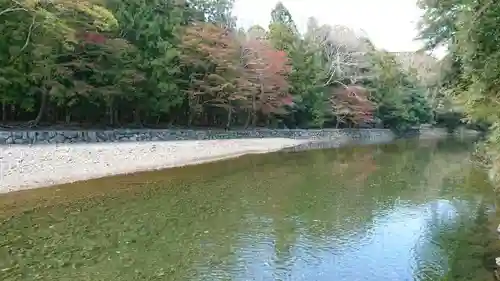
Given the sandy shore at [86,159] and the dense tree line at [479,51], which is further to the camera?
the sandy shore at [86,159]

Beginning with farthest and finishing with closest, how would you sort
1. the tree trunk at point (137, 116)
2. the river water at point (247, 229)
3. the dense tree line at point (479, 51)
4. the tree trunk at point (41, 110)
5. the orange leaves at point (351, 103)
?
the orange leaves at point (351, 103) < the tree trunk at point (137, 116) < the tree trunk at point (41, 110) < the river water at point (247, 229) < the dense tree line at point (479, 51)

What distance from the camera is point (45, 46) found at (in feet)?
65.8

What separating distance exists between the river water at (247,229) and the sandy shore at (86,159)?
915 mm

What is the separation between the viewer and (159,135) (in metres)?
26.9

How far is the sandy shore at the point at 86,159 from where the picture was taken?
14.2 meters

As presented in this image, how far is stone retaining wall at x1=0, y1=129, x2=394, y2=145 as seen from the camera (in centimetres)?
1989

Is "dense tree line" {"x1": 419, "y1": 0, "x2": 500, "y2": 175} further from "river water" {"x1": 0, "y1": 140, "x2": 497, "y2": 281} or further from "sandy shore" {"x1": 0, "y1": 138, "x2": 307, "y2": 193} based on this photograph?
"sandy shore" {"x1": 0, "y1": 138, "x2": 307, "y2": 193}

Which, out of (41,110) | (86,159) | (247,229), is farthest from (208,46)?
(247,229)

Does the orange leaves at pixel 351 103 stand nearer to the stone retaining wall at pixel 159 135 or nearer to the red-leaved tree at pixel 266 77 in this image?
the stone retaining wall at pixel 159 135

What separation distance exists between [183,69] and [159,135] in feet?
17.0

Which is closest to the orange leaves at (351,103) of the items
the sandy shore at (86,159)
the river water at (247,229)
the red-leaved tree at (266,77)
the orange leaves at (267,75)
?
the red-leaved tree at (266,77)

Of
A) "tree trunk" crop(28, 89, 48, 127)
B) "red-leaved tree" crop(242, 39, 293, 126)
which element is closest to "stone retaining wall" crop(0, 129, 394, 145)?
"tree trunk" crop(28, 89, 48, 127)

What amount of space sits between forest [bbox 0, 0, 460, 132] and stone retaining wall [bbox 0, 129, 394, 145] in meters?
1.42

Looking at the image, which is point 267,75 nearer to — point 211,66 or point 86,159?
point 211,66
